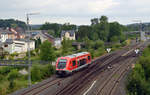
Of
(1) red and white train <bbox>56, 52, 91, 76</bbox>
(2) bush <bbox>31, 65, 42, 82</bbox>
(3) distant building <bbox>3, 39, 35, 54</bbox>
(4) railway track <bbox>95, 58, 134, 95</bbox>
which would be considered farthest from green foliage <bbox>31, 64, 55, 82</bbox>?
(3) distant building <bbox>3, 39, 35, 54</bbox>

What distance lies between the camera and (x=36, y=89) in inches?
852

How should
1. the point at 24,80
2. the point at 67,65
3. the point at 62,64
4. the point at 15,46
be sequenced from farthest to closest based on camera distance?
the point at 15,46 < the point at 24,80 < the point at 62,64 < the point at 67,65

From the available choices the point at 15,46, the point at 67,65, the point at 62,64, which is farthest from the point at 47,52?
the point at 15,46

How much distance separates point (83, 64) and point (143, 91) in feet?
47.7

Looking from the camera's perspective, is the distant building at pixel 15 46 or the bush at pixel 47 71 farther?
the distant building at pixel 15 46

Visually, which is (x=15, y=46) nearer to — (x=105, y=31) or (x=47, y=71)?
(x=105, y=31)

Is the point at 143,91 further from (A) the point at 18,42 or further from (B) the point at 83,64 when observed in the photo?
(A) the point at 18,42

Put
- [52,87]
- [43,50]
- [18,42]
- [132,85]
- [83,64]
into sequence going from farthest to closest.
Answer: [18,42], [43,50], [83,64], [52,87], [132,85]

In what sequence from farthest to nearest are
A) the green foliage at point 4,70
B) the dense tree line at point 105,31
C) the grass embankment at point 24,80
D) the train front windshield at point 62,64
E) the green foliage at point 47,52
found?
the dense tree line at point 105,31 < the green foliage at point 47,52 < the green foliage at point 4,70 < the train front windshield at point 62,64 < the grass embankment at point 24,80

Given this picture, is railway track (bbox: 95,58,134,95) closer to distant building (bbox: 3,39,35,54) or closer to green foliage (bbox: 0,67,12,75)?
green foliage (bbox: 0,67,12,75)

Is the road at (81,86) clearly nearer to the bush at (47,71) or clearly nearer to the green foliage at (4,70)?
the bush at (47,71)

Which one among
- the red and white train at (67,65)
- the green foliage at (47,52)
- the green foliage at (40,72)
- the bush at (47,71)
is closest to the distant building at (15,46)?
the green foliage at (47,52)

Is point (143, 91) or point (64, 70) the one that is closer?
point (143, 91)

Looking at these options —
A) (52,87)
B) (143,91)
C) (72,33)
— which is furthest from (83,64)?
(72,33)
